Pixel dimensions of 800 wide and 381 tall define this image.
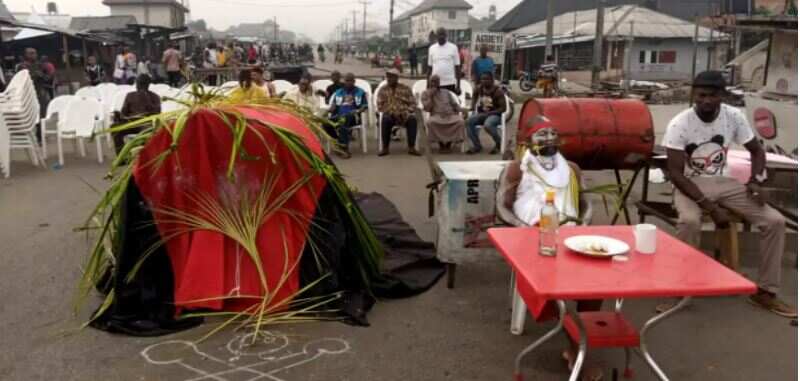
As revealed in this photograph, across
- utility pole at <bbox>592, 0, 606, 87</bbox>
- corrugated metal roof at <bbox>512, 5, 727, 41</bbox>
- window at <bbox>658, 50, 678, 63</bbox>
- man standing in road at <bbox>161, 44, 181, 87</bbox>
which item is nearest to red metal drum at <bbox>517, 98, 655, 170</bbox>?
utility pole at <bbox>592, 0, 606, 87</bbox>

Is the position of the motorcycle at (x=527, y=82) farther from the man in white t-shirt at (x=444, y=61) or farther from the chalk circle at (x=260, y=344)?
the chalk circle at (x=260, y=344)

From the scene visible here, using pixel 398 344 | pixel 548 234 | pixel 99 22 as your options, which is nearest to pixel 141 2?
pixel 99 22

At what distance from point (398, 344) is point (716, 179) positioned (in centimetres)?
259

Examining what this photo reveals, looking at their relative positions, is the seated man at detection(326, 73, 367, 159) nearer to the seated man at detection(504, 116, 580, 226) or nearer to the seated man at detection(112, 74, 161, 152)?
the seated man at detection(112, 74, 161, 152)

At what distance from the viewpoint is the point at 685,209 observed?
478cm

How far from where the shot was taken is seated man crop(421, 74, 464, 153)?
10445mm

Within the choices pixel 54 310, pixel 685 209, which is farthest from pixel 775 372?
pixel 54 310

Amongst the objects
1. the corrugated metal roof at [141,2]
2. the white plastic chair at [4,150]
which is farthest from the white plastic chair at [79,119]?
the corrugated metal roof at [141,2]

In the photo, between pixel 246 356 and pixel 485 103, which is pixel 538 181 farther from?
pixel 485 103

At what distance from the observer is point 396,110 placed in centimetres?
1040

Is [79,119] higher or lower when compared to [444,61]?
lower

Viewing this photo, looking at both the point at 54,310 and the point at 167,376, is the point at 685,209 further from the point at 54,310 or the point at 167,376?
the point at 54,310

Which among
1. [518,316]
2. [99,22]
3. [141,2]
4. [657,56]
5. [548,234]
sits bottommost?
[518,316]

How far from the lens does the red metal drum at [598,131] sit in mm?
6121
